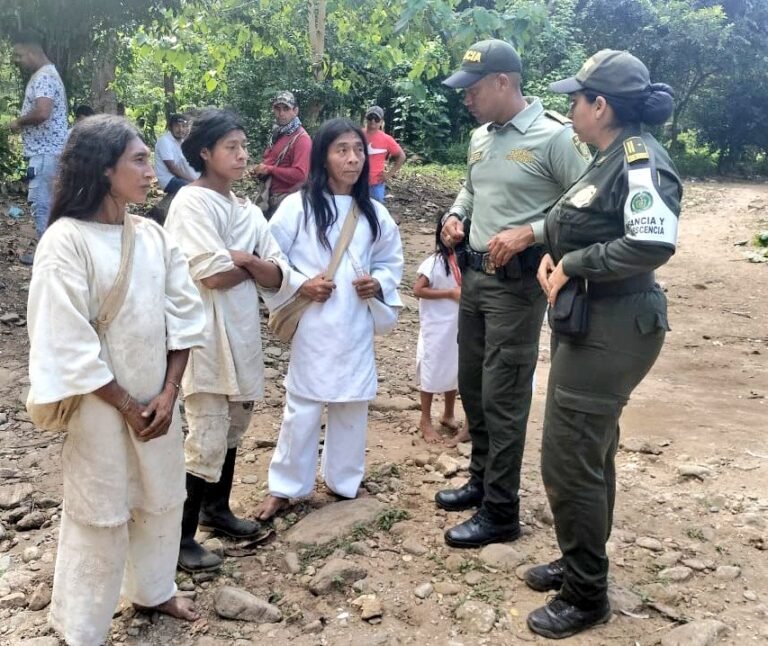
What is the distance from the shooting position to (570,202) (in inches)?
103

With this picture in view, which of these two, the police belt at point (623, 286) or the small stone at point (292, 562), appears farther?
the small stone at point (292, 562)

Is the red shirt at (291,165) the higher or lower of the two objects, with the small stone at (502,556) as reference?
higher

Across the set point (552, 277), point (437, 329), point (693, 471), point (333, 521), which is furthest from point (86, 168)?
point (693, 471)

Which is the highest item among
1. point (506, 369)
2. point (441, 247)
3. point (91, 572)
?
point (441, 247)

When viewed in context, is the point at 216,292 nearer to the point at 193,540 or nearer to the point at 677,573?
the point at 193,540

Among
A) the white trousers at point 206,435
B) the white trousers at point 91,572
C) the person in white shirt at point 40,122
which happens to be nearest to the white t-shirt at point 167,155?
the person in white shirt at point 40,122

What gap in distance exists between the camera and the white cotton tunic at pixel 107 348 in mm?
2295

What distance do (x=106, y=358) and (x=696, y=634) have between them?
7.19ft

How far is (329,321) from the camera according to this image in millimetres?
3508

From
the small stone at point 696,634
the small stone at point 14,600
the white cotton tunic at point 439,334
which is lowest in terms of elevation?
the small stone at point 14,600

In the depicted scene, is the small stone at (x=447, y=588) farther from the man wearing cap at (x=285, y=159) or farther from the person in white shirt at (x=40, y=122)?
the person in white shirt at (x=40, y=122)

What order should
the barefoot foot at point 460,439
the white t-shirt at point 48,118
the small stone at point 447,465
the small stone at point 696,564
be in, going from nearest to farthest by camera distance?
the small stone at point 696,564 < the small stone at point 447,465 < the barefoot foot at point 460,439 < the white t-shirt at point 48,118

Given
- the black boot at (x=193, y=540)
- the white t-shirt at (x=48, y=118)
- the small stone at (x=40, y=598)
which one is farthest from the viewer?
the white t-shirt at (x=48, y=118)

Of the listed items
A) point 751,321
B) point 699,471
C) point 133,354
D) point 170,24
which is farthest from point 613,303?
point 170,24
